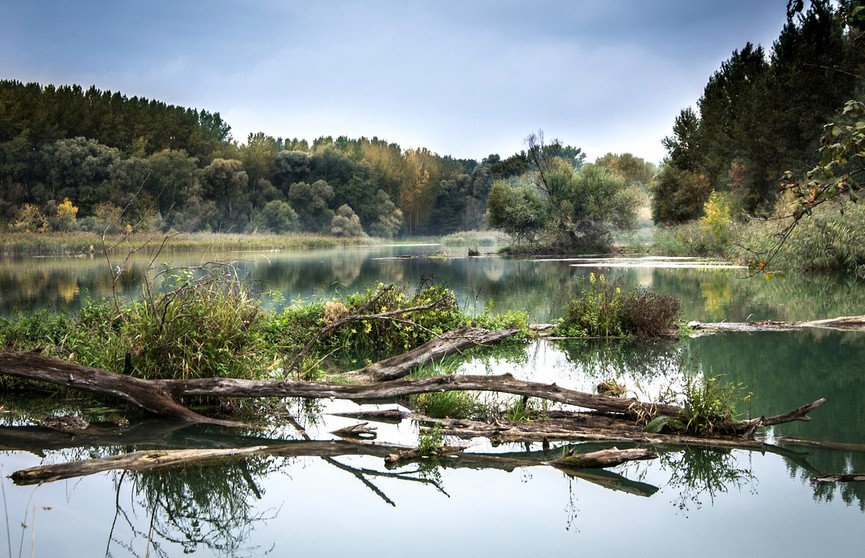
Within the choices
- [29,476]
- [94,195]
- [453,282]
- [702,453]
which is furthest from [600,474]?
[94,195]

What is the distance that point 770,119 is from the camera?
35.3 meters

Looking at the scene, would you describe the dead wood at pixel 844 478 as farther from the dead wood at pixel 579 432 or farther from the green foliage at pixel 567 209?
the green foliage at pixel 567 209

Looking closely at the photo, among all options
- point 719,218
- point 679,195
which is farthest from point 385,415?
point 679,195

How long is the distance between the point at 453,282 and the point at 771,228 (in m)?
11.6

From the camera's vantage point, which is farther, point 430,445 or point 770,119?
point 770,119

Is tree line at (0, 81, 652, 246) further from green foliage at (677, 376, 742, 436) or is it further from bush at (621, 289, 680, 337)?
green foliage at (677, 376, 742, 436)

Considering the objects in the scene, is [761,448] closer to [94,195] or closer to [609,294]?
[609,294]

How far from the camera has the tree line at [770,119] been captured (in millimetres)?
33844

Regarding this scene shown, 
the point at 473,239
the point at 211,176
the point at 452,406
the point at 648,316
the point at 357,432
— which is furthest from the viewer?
the point at 473,239

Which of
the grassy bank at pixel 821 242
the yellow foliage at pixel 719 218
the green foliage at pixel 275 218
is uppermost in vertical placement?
the green foliage at pixel 275 218

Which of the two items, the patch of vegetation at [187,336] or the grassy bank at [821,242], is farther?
the grassy bank at [821,242]

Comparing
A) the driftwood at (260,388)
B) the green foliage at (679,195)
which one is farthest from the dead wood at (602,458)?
the green foliage at (679,195)

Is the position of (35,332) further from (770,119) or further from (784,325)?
(770,119)

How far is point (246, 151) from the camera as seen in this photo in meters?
70.8
